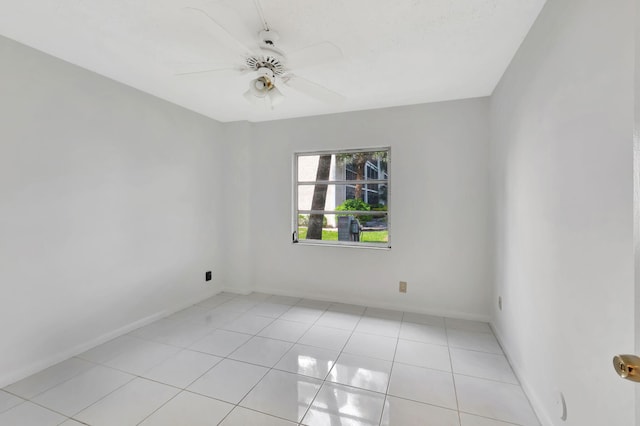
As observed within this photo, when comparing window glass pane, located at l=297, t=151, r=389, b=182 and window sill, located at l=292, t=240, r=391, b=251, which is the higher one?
window glass pane, located at l=297, t=151, r=389, b=182

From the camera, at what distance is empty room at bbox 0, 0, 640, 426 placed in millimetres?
1188

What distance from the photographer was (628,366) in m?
0.53

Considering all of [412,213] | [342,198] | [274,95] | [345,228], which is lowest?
[345,228]

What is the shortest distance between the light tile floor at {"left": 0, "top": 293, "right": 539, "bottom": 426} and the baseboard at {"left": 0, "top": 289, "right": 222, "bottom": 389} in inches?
2.1

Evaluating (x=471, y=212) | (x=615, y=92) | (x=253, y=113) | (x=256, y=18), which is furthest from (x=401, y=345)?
(x=253, y=113)

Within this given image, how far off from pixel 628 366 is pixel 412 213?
2.59m

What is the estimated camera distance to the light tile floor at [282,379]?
158 centimetres

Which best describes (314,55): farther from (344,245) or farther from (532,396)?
(532,396)

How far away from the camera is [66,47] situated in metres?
1.97

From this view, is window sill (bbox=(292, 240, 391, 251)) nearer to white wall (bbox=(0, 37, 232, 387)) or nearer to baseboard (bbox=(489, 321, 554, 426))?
white wall (bbox=(0, 37, 232, 387))

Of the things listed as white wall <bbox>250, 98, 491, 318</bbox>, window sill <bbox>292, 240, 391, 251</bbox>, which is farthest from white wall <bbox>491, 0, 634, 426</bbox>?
window sill <bbox>292, 240, 391, 251</bbox>

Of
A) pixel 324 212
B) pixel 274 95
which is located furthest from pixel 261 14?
pixel 324 212

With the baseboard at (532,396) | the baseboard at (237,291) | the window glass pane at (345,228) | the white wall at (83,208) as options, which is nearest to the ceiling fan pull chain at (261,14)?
the white wall at (83,208)

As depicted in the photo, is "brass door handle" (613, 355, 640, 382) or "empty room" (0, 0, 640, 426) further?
"empty room" (0, 0, 640, 426)
